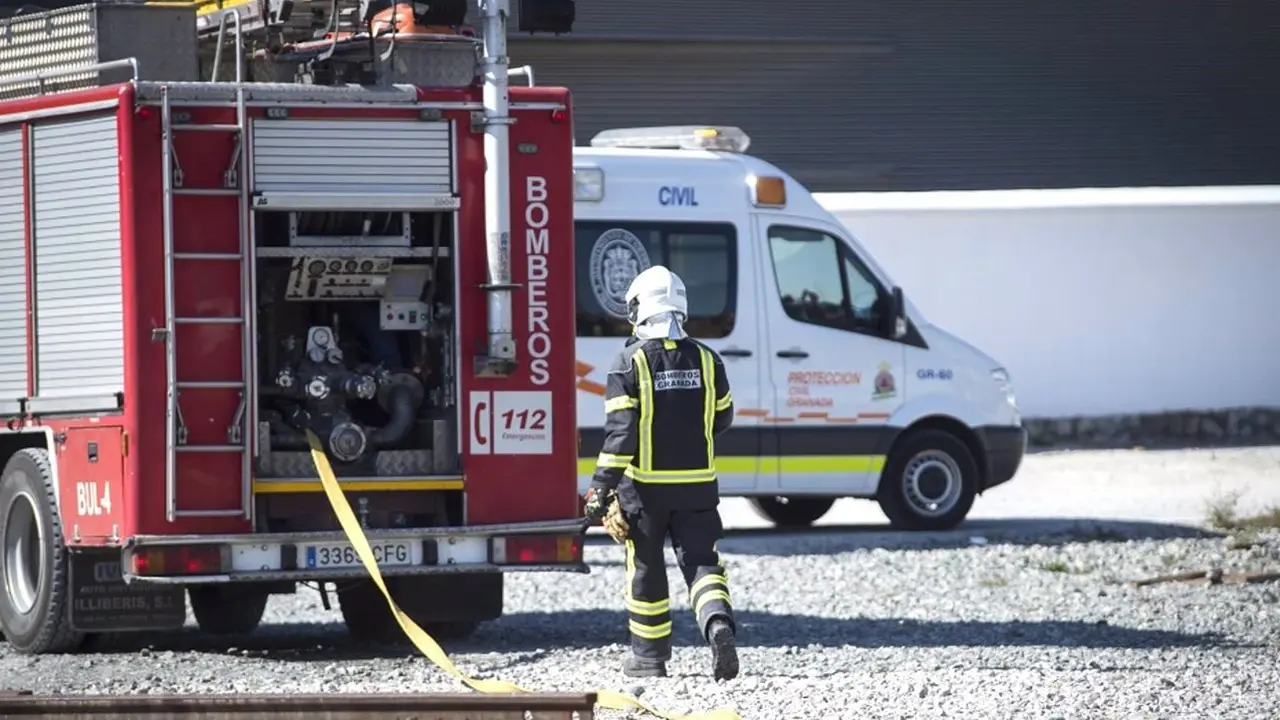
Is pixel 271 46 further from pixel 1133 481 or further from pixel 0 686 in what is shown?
pixel 1133 481

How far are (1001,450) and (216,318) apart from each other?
26.1 feet

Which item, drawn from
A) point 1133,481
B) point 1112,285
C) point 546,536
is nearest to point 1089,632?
point 546,536

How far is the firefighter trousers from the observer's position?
948cm

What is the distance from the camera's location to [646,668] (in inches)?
376

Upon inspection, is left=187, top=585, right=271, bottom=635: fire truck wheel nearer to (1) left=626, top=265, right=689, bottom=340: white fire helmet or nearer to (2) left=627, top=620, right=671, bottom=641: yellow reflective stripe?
(2) left=627, top=620, right=671, bottom=641: yellow reflective stripe

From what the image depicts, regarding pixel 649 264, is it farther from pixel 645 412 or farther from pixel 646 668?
pixel 646 668

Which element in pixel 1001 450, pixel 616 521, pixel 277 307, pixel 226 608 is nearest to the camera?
pixel 616 521

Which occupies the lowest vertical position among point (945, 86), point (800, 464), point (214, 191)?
point (800, 464)

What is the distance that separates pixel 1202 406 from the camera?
2466cm

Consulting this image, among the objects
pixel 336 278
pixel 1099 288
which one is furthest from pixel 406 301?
pixel 1099 288

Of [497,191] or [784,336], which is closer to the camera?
[497,191]

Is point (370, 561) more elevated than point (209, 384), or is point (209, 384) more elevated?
point (209, 384)

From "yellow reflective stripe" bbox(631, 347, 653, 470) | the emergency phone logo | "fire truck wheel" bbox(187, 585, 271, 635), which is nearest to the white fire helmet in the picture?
"yellow reflective stripe" bbox(631, 347, 653, 470)

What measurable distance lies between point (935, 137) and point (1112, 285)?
3.51 metres
